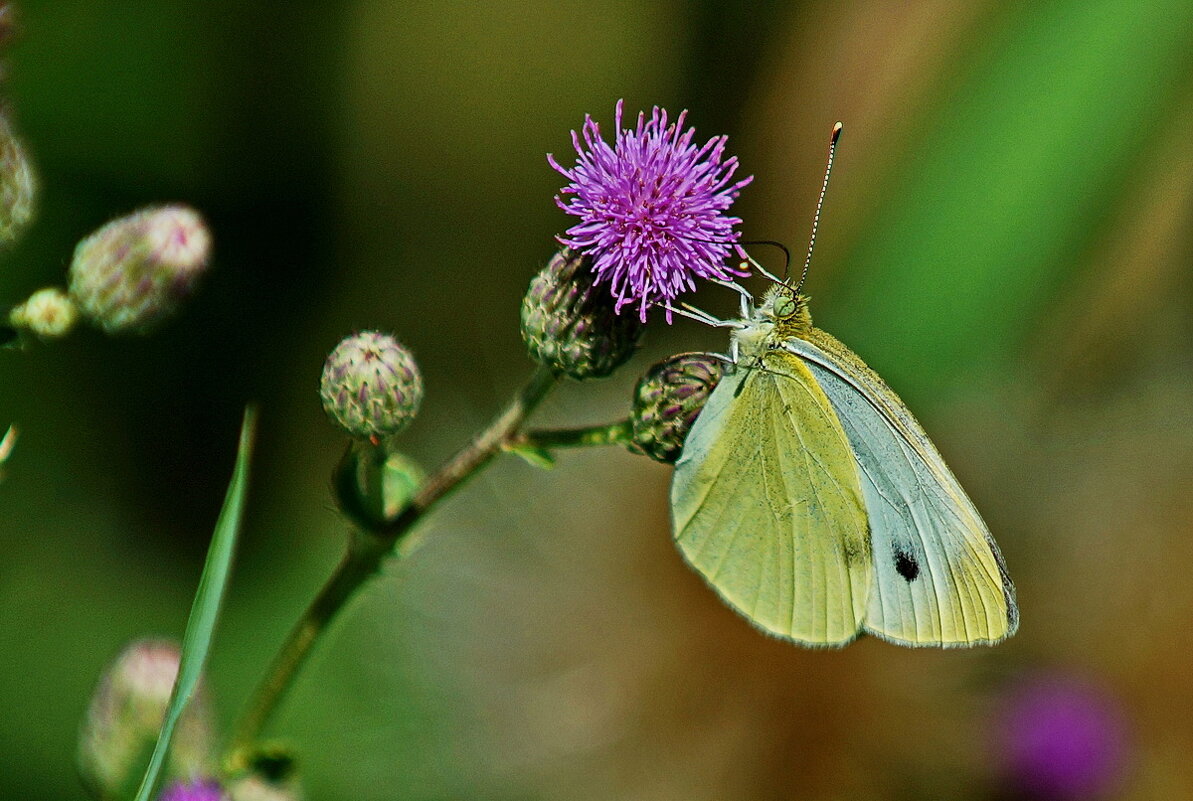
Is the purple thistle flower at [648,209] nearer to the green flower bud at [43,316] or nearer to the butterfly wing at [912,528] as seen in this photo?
the butterfly wing at [912,528]

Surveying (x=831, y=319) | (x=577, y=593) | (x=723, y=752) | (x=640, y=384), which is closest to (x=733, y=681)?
(x=723, y=752)

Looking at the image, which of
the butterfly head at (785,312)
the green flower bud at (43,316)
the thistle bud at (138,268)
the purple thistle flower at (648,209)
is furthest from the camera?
the butterfly head at (785,312)

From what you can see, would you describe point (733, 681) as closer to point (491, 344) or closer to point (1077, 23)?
point (491, 344)

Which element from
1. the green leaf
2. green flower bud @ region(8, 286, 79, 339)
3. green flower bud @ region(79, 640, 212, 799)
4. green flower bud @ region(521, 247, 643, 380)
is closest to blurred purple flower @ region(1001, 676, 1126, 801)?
green flower bud @ region(521, 247, 643, 380)

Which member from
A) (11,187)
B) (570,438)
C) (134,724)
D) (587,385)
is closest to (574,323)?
(570,438)

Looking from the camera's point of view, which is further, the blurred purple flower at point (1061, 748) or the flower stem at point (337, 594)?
the blurred purple flower at point (1061, 748)

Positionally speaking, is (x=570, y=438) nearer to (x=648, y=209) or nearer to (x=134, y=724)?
(x=648, y=209)

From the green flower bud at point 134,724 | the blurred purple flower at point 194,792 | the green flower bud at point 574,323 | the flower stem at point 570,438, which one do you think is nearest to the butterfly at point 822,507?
the flower stem at point 570,438
